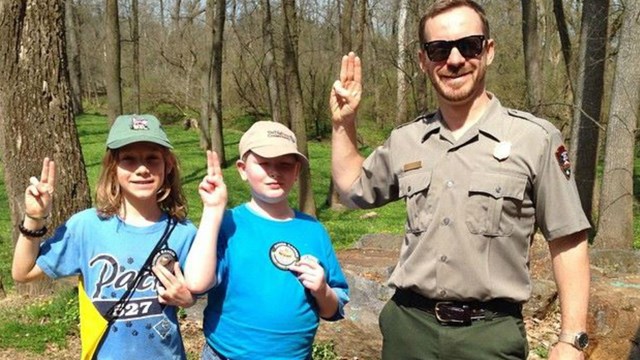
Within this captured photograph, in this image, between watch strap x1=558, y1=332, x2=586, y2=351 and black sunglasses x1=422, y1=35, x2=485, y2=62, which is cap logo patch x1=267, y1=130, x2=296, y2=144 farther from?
watch strap x1=558, y1=332, x2=586, y2=351

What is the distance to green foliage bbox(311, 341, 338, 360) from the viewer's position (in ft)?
16.4

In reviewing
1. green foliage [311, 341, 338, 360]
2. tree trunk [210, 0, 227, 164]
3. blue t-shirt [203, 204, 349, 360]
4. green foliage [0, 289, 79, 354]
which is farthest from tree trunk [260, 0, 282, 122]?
blue t-shirt [203, 204, 349, 360]

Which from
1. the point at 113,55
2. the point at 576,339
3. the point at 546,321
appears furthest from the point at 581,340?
the point at 113,55

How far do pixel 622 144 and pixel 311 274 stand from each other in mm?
9403

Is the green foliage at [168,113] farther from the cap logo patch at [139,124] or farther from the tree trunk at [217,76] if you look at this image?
the cap logo patch at [139,124]

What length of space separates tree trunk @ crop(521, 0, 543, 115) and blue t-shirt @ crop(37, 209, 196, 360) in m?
12.0

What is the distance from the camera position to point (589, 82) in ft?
38.0

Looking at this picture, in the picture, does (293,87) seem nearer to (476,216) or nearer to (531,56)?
(531,56)

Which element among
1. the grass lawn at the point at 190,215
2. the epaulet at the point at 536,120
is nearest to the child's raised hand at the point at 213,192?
the epaulet at the point at 536,120

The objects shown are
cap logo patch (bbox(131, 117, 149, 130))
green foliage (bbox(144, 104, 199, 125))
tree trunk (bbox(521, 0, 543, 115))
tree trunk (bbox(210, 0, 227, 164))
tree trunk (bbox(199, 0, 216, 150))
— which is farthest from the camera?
green foliage (bbox(144, 104, 199, 125))

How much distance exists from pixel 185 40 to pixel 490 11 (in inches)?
687

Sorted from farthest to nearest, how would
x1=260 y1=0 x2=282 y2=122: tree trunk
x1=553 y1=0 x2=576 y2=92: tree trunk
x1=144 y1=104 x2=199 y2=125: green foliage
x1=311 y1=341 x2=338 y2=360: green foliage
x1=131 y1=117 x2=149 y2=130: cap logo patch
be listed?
x1=144 y1=104 x2=199 y2=125: green foliage < x1=260 y1=0 x2=282 y2=122: tree trunk < x1=553 y1=0 x2=576 y2=92: tree trunk < x1=311 y1=341 x2=338 y2=360: green foliage < x1=131 y1=117 x2=149 y2=130: cap logo patch

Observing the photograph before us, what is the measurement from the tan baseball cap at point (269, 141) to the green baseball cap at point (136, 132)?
0.35 m

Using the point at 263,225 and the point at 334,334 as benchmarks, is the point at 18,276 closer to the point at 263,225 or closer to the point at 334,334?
the point at 263,225
